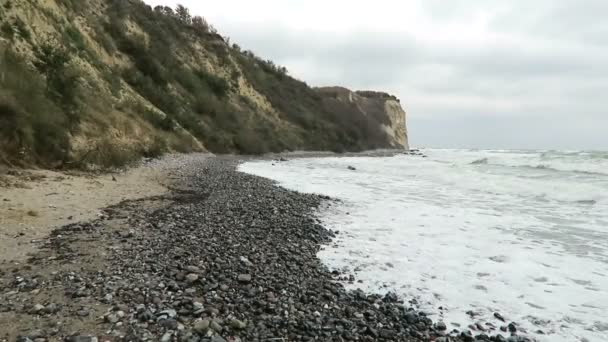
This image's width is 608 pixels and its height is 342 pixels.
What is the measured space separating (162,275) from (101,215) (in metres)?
3.55

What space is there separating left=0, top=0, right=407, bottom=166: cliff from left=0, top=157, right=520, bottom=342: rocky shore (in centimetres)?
536

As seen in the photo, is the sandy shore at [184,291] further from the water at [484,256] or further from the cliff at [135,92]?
the cliff at [135,92]

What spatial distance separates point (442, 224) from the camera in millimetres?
10492

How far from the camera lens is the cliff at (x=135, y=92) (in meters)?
11.5

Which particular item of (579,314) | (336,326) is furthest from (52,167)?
(579,314)

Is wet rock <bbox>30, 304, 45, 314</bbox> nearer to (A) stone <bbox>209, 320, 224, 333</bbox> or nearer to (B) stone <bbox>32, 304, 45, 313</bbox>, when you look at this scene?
(B) stone <bbox>32, 304, 45, 313</bbox>

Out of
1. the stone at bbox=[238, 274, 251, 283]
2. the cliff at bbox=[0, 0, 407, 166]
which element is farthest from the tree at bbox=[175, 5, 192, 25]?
the stone at bbox=[238, 274, 251, 283]

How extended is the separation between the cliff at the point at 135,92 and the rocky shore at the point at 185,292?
536 centimetres

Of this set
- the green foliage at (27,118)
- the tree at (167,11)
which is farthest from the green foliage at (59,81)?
the tree at (167,11)

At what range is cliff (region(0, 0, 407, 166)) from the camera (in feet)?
37.9

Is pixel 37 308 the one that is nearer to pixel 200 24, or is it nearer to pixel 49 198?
pixel 49 198

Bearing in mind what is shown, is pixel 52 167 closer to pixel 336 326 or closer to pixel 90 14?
pixel 336 326

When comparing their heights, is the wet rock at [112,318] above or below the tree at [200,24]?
below

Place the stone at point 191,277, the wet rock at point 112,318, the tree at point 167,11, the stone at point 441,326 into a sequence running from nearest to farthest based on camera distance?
the wet rock at point 112,318 < the stone at point 441,326 < the stone at point 191,277 < the tree at point 167,11
